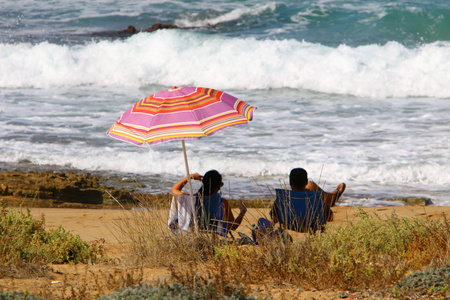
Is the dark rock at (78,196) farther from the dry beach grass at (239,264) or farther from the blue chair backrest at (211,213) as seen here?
the blue chair backrest at (211,213)

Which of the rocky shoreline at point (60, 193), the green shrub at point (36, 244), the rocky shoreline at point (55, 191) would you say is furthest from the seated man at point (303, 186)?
the rocky shoreline at point (55, 191)

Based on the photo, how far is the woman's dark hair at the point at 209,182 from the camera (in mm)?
5617

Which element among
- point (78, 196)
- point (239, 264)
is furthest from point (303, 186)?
point (78, 196)

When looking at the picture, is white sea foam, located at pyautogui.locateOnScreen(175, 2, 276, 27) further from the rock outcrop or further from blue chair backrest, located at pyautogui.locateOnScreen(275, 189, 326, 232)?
blue chair backrest, located at pyautogui.locateOnScreen(275, 189, 326, 232)

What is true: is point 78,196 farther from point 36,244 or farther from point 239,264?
point 239,264

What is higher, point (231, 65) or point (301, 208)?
point (231, 65)

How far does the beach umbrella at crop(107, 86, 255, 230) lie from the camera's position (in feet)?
16.2

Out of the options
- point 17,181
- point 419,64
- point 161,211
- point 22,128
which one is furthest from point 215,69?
point 161,211

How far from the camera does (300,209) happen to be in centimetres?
579

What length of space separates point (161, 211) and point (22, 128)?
7.71 m

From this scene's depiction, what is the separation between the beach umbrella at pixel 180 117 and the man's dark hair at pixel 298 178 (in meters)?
0.91

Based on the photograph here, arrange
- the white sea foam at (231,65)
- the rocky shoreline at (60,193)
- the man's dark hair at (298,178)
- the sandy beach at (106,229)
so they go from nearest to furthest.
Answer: the sandy beach at (106,229) → the man's dark hair at (298,178) → the rocky shoreline at (60,193) → the white sea foam at (231,65)

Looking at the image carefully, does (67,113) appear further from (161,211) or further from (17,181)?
(161,211)

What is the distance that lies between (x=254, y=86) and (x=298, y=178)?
12312 mm
